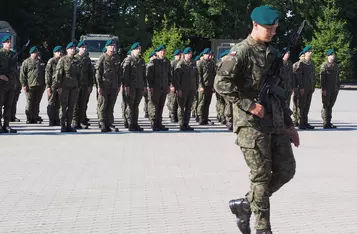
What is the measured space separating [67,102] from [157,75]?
2023 mm

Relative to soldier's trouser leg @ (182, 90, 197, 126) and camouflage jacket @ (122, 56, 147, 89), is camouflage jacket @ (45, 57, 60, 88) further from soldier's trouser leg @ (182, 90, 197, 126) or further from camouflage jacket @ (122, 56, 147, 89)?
soldier's trouser leg @ (182, 90, 197, 126)

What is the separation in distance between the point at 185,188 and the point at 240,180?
0.91 meters

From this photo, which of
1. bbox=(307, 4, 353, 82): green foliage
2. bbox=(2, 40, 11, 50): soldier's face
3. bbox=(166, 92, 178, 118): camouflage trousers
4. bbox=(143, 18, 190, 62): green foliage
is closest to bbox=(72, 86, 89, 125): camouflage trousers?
bbox=(2, 40, 11, 50): soldier's face

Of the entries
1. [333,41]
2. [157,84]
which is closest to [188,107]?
[157,84]

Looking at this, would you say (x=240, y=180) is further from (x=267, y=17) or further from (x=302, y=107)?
(x=302, y=107)

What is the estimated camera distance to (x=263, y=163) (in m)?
5.60

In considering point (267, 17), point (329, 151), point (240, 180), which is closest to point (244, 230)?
point (267, 17)

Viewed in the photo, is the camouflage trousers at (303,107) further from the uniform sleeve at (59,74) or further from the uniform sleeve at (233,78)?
the uniform sleeve at (233,78)

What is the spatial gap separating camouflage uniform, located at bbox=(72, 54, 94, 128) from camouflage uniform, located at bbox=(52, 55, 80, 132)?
2.33 feet

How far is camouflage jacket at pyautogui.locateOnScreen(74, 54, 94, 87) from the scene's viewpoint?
15552 mm

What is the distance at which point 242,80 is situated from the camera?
568 centimetres

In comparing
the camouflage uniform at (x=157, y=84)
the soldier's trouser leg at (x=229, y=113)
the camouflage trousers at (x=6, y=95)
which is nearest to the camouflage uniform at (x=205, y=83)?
the soldier's trouser leg at (x=229, y=113)

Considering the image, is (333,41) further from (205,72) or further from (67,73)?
(67,73)

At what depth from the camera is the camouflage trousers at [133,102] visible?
15234 mm
